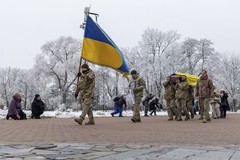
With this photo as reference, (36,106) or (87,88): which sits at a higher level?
(87,88)

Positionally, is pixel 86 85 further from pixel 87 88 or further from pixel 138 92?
pixel 138 92

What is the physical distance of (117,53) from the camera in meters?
10.6

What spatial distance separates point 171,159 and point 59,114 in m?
16.7

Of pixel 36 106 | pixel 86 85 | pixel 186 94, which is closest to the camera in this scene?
pixel 86 85

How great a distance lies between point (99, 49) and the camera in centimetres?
1020

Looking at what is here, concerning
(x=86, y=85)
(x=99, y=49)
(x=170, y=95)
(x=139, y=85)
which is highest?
(x=99, y=49)

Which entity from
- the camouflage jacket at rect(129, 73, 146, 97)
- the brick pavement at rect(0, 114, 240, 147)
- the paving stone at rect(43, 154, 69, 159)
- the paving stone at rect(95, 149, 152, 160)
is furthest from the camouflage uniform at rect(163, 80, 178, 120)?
the paving stone at rect(43, 154, 69, 159)

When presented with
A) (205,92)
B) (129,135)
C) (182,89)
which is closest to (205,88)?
(205,92)

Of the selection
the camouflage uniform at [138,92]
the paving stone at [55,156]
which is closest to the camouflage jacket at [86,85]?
the camouflage uniform at [138,92]

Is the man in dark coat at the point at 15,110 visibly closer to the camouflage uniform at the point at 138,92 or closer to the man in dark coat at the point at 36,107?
the man in dark coat at the point at 36,107

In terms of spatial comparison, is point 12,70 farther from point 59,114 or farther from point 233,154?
point 233,154

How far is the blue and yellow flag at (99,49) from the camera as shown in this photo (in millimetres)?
9883

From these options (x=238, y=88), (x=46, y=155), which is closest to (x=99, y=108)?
(x=238, y=88)

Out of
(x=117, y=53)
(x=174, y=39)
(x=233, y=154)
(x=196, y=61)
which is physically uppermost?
(x=174, y=39)
